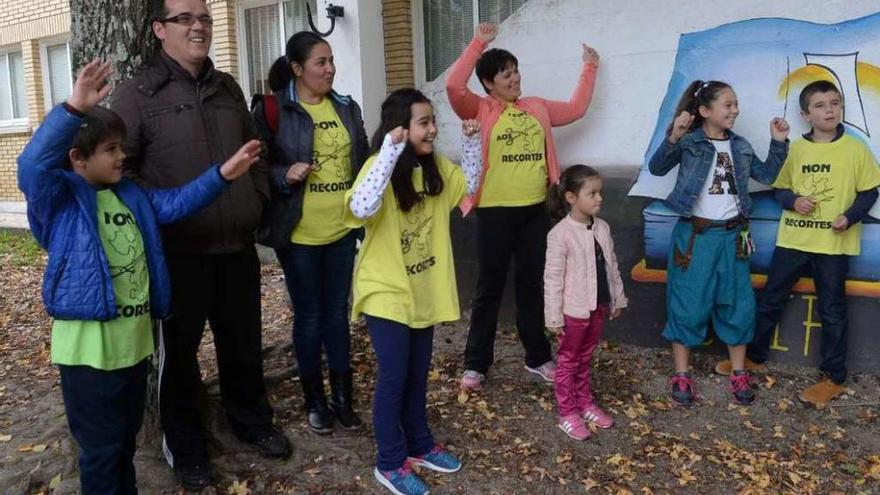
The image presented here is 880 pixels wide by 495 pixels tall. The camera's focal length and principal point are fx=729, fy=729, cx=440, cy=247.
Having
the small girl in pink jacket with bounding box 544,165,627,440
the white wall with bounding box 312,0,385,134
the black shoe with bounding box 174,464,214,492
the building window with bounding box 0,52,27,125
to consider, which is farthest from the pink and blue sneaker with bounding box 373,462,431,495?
the building window with bounding box 0,52,27,125

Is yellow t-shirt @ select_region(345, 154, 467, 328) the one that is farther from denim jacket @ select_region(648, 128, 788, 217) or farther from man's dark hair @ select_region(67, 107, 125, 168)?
denim jacket @ select_region(648, 128, 788, 217)

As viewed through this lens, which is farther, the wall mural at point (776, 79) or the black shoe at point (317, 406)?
the wall mural at point (776, 79)

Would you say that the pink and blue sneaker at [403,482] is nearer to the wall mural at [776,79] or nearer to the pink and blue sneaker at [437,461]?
the pink and blue sneaker at [437,461]

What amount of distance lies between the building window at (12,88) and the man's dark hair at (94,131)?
10.6m

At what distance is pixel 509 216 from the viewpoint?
4348 millimetres

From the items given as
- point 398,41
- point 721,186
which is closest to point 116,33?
point 398,41

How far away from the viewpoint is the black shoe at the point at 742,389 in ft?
13.9

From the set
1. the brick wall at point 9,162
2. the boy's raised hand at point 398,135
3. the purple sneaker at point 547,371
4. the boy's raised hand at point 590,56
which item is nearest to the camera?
the boy's raised hand at point 398,135

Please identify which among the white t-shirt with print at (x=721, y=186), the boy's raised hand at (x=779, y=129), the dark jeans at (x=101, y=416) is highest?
the boy's raised hand at (x=779, y=129)

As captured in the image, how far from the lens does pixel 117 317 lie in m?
2.65

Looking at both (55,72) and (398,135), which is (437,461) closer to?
(398,135)

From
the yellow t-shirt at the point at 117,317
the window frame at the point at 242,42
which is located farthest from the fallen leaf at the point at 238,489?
the window frame at the point at 242,42

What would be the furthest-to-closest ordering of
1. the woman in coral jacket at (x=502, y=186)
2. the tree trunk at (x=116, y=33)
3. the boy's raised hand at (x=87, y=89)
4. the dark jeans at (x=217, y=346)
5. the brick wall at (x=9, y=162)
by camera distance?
1. the brick wall at (x=9, y=162)
2. the woman in coral jacket at (x=502, y=186)
3. the tree trunk at (x=116, y=33)
4. the dark jeans at (x=217, y=346)
5. the boy's raised hand at (x=87, y=89)

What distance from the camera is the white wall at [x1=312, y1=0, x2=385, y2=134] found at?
19.0ft
